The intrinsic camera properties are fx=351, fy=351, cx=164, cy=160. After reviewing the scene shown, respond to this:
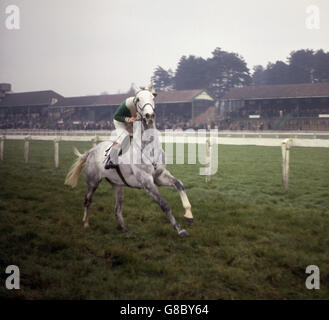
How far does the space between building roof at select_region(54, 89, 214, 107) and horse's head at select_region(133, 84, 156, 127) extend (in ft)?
134

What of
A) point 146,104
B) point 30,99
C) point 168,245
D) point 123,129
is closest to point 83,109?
point 30,99

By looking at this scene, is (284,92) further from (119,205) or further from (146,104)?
(146,104)

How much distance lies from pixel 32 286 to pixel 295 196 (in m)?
6.05

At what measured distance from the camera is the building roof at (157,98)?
153 feet

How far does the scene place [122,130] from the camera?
5.87m

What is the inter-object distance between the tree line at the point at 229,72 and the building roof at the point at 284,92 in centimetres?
1296

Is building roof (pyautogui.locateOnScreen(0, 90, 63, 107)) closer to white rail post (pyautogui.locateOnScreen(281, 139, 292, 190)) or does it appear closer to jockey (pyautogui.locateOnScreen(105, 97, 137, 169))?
white rail post (pyautogui.locateOnScreen(281, 139, 292, 190))

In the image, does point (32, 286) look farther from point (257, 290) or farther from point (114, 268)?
point (257, 290)

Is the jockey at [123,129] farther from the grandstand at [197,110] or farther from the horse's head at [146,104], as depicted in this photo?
the grandstand at [197,110]

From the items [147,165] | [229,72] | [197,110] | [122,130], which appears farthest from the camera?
[229,72]

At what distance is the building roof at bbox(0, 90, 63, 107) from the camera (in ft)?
184

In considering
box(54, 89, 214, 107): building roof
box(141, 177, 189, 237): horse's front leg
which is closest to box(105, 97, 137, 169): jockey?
box(141, 177, 189, 237): horse's front leg

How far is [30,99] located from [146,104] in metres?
58.5

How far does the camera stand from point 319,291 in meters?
3.67
